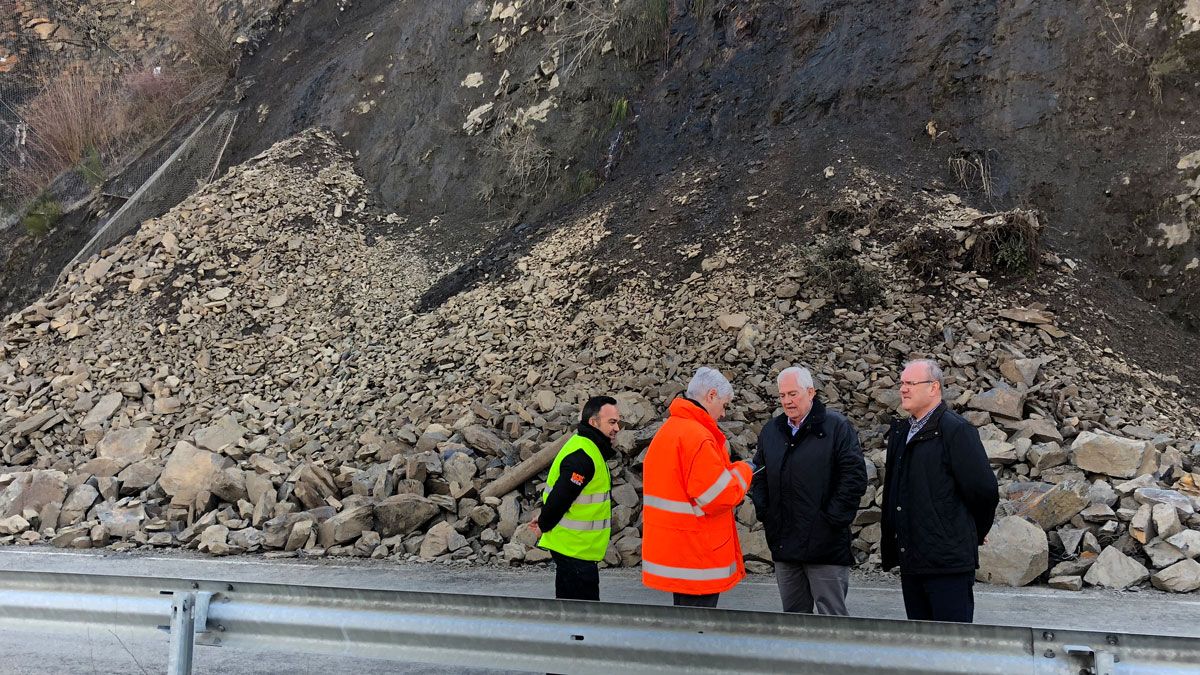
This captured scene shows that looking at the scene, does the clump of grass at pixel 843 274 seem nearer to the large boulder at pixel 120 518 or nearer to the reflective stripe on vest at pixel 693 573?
the reflective stripe on vest at pixel 693 573

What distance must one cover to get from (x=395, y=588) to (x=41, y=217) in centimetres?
2005

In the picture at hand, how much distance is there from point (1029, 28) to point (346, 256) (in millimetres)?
12529

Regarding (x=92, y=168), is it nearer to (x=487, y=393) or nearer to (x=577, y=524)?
(x=487, y=393)

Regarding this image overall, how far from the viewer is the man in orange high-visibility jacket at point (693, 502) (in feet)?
14.5

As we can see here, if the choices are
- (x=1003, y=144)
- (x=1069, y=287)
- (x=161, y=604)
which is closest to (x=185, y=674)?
(x=161, y=604)

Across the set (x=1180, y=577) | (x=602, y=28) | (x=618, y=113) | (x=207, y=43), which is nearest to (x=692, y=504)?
(x=1180, y=577)

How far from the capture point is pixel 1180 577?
6.80 m

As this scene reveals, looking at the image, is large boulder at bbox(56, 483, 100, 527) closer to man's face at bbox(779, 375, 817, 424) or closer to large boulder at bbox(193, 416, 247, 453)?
large boulder at bbox(193, 416, 247, 453)

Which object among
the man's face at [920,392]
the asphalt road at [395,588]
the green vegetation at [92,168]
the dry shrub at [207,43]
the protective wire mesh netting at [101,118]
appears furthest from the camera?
the dry shrub at [207,43]

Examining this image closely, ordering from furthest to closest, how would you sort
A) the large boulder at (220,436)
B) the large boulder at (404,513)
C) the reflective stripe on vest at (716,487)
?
the large boulder at (220,436) → the large boulder at (404,513) → the reflective stripe on vest at (716,487)

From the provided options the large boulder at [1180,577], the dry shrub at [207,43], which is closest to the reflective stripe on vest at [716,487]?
the large boulder at [1180,577]

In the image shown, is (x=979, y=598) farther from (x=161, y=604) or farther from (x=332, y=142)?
(x=332, y=142)

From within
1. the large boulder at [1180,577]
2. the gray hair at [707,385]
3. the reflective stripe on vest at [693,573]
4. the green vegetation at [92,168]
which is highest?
the green vegetation at [92,168]

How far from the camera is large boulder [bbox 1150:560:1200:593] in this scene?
678cm
